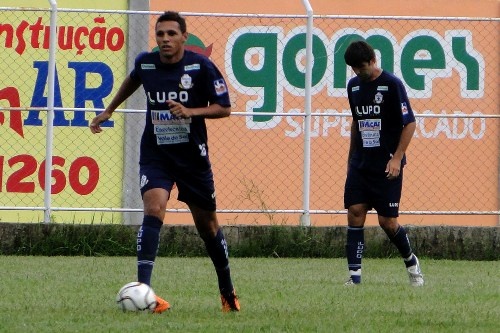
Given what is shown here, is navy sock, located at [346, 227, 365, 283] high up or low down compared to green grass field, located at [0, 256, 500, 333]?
up

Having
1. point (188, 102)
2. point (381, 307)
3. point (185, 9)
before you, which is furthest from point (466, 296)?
point (185, 9)

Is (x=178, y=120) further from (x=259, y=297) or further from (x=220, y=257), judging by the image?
(x=259, y=297)

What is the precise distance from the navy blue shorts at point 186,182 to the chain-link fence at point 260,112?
22.1ft

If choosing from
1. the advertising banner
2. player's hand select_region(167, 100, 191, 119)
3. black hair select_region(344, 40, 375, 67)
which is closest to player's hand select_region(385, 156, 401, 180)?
black hair select_region(344, 40, 375, 67)

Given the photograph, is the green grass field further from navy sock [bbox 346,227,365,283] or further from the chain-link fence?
the chain-link fence

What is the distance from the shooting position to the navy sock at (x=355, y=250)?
418 inches

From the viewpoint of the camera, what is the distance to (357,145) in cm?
1074

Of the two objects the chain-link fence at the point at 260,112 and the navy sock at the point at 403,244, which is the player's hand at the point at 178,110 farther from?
the chain-link fence at the point at 260,112

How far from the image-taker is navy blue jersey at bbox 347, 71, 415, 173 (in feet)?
34.4

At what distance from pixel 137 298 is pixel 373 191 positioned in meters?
3.37

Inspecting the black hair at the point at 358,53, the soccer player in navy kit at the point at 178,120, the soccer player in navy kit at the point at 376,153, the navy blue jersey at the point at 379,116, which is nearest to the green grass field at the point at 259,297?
the soccer player in navy kit at the point at 376,153

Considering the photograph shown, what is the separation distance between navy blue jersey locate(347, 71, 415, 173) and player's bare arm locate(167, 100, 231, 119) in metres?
2.64

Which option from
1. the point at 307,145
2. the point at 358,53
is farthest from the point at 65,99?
the point at 358,53

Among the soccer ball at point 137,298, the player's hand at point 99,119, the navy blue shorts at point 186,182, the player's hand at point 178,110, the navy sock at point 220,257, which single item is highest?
the player's hand at point 178,110
